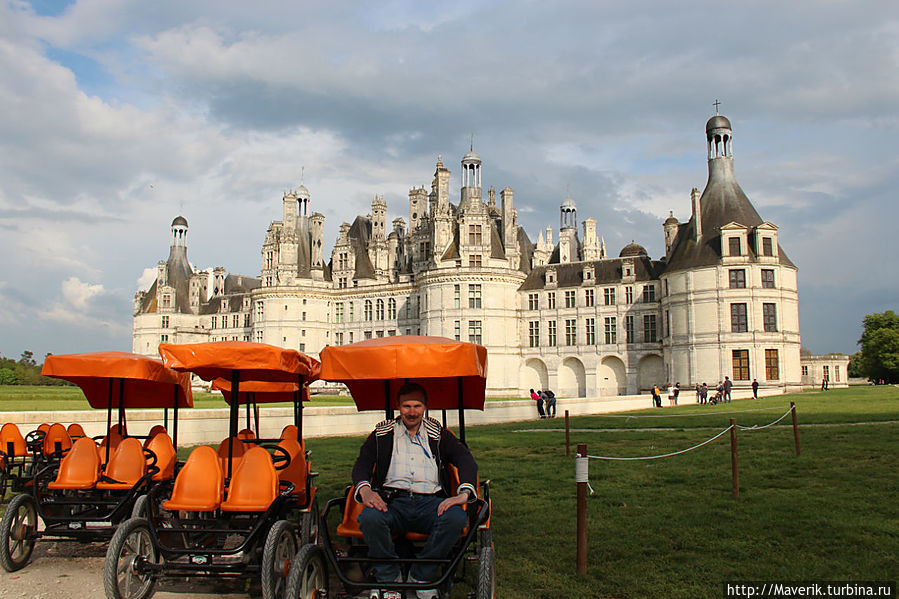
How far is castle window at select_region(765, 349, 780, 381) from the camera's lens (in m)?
48.6

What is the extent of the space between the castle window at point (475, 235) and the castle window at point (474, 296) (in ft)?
12.7

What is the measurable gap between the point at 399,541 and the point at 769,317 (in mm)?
49118

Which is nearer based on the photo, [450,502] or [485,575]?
[485,575]

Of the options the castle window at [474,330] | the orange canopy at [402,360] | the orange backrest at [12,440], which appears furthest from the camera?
the castle window at [474,330]

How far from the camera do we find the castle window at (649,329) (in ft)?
188

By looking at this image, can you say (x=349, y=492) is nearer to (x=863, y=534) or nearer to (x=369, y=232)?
(x=863, y=534)

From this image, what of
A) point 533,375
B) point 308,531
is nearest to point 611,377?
point 533,375

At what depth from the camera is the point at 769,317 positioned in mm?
49438

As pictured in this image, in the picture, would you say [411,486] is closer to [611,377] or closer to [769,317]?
[769,317]

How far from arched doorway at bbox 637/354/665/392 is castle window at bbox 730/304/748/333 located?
809 centimetres

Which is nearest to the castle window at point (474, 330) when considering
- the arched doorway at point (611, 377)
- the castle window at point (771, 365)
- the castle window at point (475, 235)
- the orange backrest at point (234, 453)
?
the castle window at point (475, 235)

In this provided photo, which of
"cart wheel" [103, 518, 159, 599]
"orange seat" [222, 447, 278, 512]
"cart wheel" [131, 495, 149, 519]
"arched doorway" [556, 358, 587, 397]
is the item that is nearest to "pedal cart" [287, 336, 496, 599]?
"orange seat" [222, 447, 278, 512]

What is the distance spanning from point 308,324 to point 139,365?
203 feet

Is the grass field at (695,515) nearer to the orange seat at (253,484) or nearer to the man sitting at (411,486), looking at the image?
the man sitting at (411,486)
